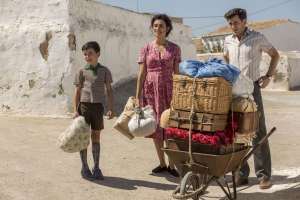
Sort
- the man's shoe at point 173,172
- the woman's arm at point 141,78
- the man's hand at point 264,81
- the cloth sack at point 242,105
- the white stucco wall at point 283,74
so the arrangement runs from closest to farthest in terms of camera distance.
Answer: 1. the cloth sack at point 242,105
2. the man's hand at point 264,81
3. the woman's arm at point 141,78
4. the man's shoe at point 173,172
5. the white stucco wall at point 283,74

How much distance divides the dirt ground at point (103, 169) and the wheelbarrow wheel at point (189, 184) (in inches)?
27.9

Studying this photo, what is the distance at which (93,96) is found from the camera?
5.59 meters

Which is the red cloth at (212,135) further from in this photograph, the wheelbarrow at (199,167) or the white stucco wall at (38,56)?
the white stucco wall at (38,56)

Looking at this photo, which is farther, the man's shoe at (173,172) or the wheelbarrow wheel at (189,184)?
the man's shoe at (173,172)

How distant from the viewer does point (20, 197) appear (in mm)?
4891

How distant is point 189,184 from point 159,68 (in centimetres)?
179

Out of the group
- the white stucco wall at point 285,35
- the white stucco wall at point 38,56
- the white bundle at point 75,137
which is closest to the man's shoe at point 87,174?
the white bundle at point 75,137

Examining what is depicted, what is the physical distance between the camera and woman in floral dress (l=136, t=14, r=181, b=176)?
18.6 ft

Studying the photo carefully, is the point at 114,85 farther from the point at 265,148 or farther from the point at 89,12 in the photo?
the point at 265,148

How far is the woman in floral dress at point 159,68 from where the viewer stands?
223 inches

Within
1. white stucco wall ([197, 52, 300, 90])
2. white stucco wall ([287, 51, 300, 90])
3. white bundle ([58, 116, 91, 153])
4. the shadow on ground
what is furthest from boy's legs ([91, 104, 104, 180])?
white stucco wall ([287, 51, 300, 90])

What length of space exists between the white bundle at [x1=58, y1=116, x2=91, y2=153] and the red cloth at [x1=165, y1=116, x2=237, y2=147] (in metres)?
1.34

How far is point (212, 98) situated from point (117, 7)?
8972mm

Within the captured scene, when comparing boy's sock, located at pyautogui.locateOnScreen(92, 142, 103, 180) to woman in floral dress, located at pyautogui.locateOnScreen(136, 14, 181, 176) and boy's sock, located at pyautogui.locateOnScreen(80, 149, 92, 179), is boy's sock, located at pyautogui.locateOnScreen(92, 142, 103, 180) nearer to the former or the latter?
boy's sock, located at pyautogui.locateOnScreen(80, 149, 92, 179)
